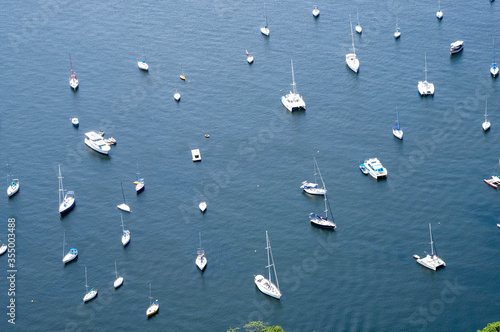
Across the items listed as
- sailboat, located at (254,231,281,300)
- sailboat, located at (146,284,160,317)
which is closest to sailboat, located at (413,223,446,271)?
sailboat, located at (254,231,281,300)

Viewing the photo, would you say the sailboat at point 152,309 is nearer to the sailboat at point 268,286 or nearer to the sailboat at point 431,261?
the sailboat at point 268,286

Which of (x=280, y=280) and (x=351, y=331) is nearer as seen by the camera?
(x=351, y=331)

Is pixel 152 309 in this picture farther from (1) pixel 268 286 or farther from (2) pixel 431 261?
(2) pixel 431 261

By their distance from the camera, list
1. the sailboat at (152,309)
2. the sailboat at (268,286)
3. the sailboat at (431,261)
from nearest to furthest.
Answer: the sailboat at (152,309) < the sailboat at (268,286) < the sailboat at (431,261)

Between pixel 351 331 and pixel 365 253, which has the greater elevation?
pixel 365 253

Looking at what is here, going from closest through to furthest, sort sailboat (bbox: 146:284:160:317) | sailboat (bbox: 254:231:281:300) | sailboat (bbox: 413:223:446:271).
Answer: sailboat (bbox: 146:284:160:317)
sailboat (bbox: 254:231:281:300)
sailboat (bbox: 413:223:446:271)

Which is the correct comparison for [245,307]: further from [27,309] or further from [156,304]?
[27,309]

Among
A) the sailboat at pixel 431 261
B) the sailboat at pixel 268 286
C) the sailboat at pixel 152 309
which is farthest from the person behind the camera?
the sailboat at pixel 431 261

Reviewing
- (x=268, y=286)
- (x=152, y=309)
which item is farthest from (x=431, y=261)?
(x=152, y=309)

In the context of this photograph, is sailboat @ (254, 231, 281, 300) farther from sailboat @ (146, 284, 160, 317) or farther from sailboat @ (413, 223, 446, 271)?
sailboat @ (413, 223, 446, 271)

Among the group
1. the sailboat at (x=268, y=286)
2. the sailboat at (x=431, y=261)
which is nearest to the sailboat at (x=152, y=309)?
the sailboat at (x=268, y=286)

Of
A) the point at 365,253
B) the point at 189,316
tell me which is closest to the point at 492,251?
the point at 365,253
